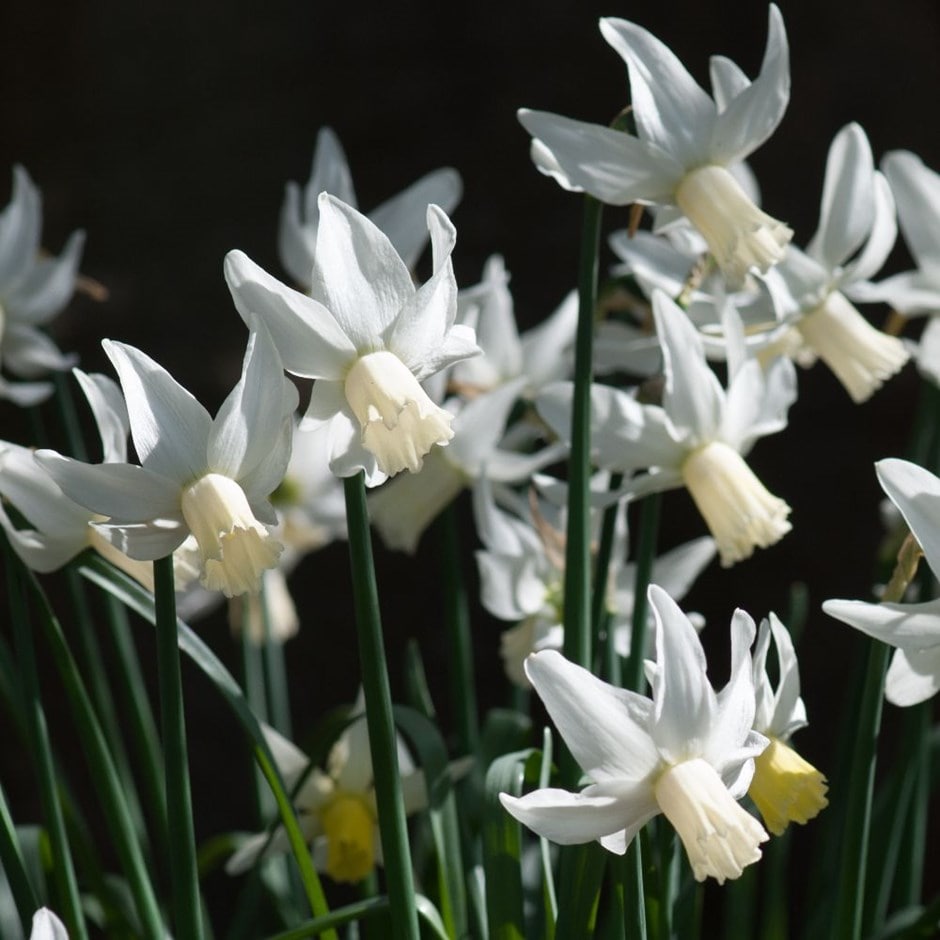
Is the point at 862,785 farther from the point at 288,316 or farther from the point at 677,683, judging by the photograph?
the point at 288,316

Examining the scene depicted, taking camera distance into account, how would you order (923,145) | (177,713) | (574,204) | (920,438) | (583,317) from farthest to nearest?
1. (574,204)
2. (923,145)
3. (920,438)
4. (583,317)
5. (177,713)

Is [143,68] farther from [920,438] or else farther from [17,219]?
[920,438]

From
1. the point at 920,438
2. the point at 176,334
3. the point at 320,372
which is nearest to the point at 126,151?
the point at 176,334

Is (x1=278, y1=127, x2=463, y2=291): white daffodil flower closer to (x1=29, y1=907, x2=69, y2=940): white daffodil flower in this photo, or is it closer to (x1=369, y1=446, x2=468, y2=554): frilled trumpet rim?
(x1=369, y1=446, x2=468, y2=554): frilled trumpet rim

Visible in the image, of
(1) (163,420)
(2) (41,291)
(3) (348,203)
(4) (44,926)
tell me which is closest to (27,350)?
(2) (41,291)

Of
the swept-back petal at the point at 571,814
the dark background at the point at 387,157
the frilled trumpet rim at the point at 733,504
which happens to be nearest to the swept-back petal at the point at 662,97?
the frilled trumpet rim at the point at 733,504

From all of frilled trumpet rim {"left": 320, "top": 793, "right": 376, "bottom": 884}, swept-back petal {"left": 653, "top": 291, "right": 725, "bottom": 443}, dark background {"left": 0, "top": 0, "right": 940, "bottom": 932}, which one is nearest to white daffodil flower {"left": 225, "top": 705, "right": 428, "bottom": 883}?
frilled trumpet rim {"left": 320, "top": 793, "right": 376, "bottom": 884}

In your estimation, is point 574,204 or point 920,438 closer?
point 920,438
